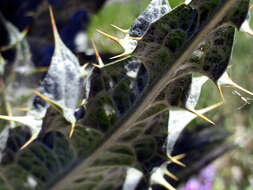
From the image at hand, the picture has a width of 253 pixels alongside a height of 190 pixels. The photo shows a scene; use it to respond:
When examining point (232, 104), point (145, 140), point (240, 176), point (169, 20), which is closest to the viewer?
point (169, 20)

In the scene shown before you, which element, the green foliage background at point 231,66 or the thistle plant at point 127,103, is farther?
the green foliage background at point 231,66

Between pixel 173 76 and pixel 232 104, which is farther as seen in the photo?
pixel 232 104

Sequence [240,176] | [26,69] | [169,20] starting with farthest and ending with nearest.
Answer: [240,176] < [26,69] < [169,20]

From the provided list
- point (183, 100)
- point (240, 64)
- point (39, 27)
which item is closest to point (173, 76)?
point (183, 100)

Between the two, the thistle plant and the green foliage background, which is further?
the green foliage background

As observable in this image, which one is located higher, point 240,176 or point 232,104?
point 232,104

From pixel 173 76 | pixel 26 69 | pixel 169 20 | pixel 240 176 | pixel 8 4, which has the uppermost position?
pixel 169 20

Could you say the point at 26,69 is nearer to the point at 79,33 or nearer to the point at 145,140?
the point at 79,33
